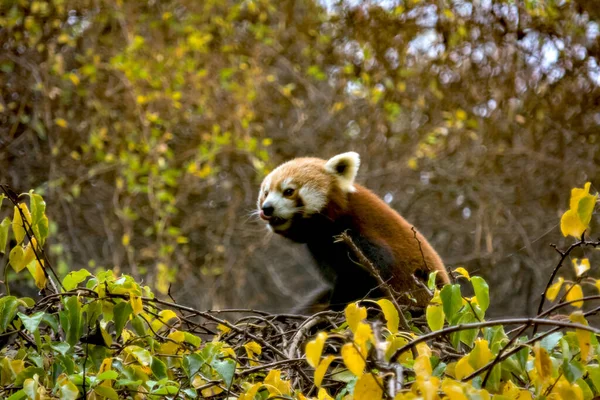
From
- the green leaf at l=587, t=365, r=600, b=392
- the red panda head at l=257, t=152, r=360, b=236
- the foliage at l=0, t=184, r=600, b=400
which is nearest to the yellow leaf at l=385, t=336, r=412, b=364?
the foliage at l=0, t=184, r=600, b=400

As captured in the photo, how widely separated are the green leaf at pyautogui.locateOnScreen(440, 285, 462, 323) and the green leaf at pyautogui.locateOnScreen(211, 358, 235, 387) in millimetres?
468

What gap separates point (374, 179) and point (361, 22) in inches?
54.5

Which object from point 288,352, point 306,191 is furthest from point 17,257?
point 306,191

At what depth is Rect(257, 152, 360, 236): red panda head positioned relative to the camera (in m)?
3.56

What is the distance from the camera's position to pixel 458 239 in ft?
22.4

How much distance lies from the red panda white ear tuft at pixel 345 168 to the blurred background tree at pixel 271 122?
254cm

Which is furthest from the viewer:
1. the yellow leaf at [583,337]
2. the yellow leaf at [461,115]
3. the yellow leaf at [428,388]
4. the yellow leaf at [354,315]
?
the yellow leaf at [461,115]

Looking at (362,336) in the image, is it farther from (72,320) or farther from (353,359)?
(72,320)

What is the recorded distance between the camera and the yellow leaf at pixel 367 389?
50.7 inches

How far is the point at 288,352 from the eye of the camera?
6.41 feet

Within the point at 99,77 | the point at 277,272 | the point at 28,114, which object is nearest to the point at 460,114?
the point at 277,272

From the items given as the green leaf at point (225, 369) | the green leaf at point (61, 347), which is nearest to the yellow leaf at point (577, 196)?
the green leaf at point (225, 369)

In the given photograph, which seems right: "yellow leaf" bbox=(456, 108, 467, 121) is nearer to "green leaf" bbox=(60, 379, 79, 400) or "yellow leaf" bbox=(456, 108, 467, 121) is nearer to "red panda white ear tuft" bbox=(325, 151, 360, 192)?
"red panda white ear tuft" bbox=(325, 151, 360, 192)

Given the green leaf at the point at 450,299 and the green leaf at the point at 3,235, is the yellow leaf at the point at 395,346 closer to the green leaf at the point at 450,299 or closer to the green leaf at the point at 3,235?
the green leaf at the point at 450,299
